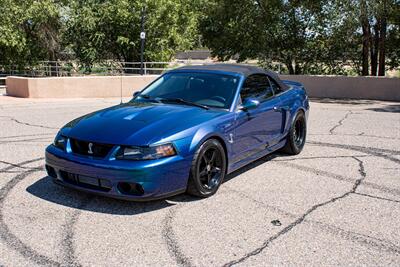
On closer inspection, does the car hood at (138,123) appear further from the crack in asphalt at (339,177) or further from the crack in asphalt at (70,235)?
the crack in asphalt at (339,177)

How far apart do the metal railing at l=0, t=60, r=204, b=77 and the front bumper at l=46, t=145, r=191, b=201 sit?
19668 millimetres

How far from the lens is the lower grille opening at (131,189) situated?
14.4 ft

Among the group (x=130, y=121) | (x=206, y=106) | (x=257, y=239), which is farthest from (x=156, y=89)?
(x=257, y=239)

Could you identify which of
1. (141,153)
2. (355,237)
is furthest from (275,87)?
(355,237)

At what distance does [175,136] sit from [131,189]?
2.21 feet

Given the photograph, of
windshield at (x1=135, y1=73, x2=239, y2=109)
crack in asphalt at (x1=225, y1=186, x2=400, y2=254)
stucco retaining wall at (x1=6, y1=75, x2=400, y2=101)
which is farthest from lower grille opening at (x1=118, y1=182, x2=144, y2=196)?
stucco retaining wall at (x1=6, y1=75, x2=400, y2=101)

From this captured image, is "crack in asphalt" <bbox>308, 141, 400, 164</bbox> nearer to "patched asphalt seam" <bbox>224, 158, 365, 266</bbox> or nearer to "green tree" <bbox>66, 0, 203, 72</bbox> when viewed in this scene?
"patched asphalt seam" <bbox>224, 158, 365, 266</bbox>

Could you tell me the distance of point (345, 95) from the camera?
17.9 m

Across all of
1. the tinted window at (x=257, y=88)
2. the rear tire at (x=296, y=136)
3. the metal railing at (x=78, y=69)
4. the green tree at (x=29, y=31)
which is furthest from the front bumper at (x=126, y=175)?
the metal railing at (x=78, y=69)

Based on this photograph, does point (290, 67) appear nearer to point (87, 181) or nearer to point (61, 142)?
point (61, 142)

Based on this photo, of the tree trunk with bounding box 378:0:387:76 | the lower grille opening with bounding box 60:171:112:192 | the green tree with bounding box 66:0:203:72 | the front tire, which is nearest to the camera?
the lower grille opening with bounding box 60:171:112:192

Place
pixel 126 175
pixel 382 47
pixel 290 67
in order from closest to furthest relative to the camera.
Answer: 1. pixel 126 175
2. pixel 382 47
3. pixel 290 67

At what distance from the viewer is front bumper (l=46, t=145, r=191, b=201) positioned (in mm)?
4352

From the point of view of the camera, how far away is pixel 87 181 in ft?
15.0
